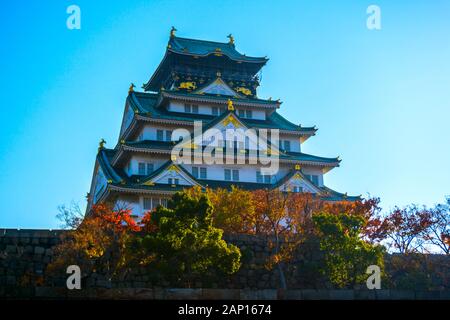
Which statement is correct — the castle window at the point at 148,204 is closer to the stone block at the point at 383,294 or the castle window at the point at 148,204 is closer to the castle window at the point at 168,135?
the castle window at the point at 168,135

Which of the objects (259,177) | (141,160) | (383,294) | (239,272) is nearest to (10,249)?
(239,272)

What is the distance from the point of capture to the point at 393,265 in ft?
123

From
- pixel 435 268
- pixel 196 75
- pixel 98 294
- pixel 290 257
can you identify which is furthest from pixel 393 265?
pixel 196 75

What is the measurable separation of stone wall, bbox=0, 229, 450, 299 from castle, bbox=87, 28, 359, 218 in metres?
10.4

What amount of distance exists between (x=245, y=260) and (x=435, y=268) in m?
9.19

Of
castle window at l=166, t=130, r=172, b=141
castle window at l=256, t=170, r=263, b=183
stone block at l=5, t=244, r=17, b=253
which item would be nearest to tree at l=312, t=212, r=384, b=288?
stone block at l=5, t=244, r=17, b=253

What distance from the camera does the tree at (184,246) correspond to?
107 ft

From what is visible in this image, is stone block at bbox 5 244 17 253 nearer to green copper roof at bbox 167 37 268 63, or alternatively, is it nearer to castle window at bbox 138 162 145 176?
castle window at bbox 138 162 145 176

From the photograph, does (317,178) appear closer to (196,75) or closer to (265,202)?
(196,75)

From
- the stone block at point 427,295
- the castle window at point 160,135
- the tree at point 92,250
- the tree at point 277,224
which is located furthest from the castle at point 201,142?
the stone block at point 427,295

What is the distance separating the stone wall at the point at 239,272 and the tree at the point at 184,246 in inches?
38.4

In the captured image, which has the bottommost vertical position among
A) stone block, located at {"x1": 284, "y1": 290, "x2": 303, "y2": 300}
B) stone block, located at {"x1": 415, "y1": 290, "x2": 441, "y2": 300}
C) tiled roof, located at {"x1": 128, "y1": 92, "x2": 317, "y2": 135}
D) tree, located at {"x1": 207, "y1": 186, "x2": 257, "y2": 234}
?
stone block, located at {"x1": 415, "y1": 290, "x2": 441, "y2": 300}

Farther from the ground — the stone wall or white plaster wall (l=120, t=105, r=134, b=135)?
white plaster wall (l=120, t=105, r=134, b=135)

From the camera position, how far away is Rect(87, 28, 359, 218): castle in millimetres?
48594
